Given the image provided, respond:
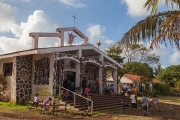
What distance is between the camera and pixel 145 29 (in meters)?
8.88

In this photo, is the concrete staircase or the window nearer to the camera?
the concrete staircase

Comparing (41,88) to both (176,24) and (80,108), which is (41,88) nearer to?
(80,108)

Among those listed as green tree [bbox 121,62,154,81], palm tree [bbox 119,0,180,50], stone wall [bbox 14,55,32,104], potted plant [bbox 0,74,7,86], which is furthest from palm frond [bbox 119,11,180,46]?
green tree [bbox 121,62,154,81]

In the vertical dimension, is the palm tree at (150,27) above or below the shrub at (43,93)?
above

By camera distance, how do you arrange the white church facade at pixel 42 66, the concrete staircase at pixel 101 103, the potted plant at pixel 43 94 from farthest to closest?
the white church facade at pixel 42 66
the concrete staircase at pixel 101 103
the potted plant at pixel 43 94

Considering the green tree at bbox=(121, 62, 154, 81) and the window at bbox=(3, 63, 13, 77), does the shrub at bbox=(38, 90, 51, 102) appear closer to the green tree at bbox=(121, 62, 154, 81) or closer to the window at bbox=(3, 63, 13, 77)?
the window at bbox=(3, 63, 13, 77)

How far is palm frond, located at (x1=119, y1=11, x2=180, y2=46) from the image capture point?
8789 millimetres

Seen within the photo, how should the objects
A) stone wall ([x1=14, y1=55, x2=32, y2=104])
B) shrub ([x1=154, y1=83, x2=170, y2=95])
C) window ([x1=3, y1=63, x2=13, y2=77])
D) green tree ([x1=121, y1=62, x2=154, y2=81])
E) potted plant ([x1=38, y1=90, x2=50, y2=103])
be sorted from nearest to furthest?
1. potted plant ([x1=38, y1=90, x2=50, y2=103])
2. stone wall ([x1=14, y1=55, x2=32, y2=104])
3. window ([x1=3, y1=63, x2=13, y2=77])
4. green tree ([x1=121, y1=62, x2=154, y2=81])
5. shrub ([x1=154, y1=83, x2=170, y2=95])

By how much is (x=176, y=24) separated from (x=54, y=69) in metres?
10.6

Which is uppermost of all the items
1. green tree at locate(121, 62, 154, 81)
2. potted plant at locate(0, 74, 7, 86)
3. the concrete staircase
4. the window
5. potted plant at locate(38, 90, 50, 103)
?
green tree at locate(121, 62, 154, 81)

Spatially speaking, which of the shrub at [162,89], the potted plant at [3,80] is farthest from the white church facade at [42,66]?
the shrub at [162,89]

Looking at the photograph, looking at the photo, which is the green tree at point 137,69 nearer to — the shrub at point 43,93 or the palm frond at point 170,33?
the shrub at point 43,93

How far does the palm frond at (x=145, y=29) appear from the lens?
28.8ft

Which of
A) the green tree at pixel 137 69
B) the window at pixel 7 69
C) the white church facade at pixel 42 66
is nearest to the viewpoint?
the white church facade at pixel 42 66
